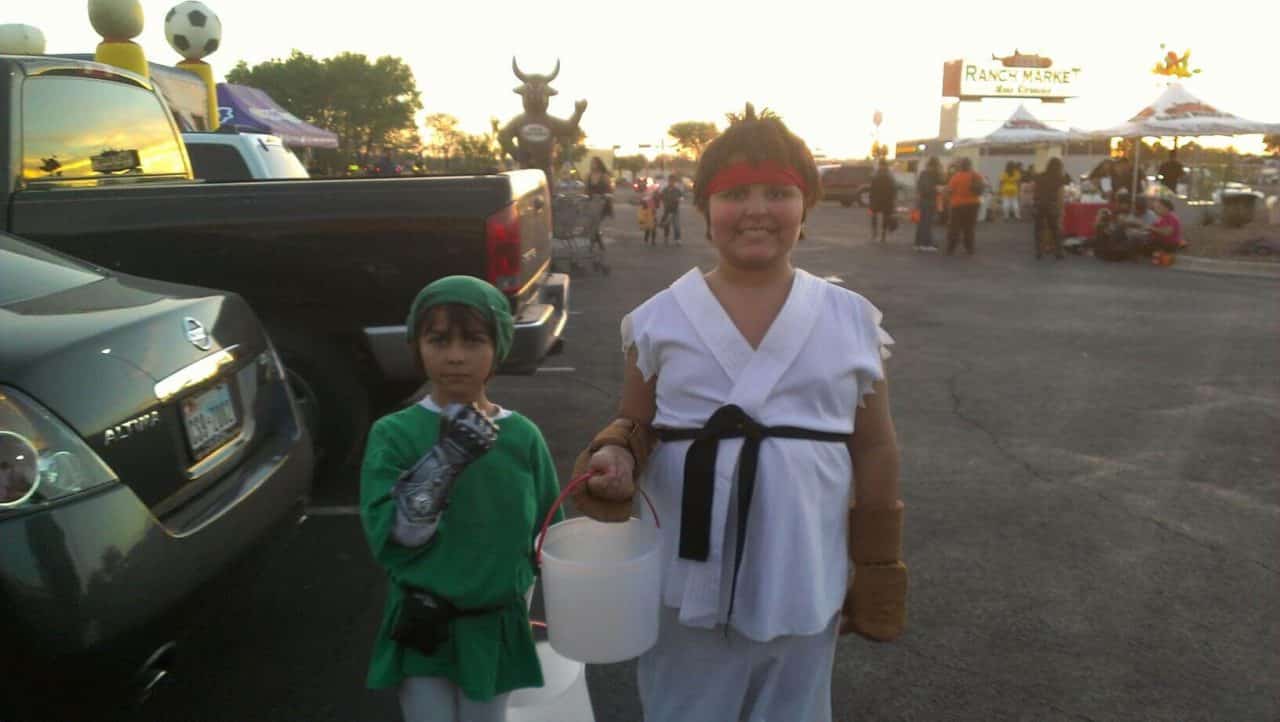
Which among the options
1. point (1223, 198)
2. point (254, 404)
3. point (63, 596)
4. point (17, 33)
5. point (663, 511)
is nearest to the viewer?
point (663, 511)

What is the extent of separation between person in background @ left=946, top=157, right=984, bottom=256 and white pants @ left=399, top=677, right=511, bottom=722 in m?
17.7

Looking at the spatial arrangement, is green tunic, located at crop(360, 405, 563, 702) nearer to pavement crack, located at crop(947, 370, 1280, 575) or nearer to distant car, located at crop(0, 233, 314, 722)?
distant car, located at crop(0, 233, 314, 722)

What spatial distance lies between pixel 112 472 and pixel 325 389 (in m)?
2.52

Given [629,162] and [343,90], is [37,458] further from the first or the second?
[629,162]

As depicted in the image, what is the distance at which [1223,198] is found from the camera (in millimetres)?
23359

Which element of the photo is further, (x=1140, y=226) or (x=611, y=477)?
(x=1140, y=226)

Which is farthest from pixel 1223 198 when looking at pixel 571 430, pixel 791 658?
pixel 791 658

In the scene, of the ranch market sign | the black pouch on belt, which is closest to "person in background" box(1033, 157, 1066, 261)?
the black pouch on belt

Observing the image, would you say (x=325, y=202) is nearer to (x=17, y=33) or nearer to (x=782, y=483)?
(x=782, y=483)

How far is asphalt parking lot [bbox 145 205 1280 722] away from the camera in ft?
10.4

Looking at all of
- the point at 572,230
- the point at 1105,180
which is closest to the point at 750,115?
the point at 572,230

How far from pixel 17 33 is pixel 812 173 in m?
13.1

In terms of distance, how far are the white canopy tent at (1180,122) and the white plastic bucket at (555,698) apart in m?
20.6

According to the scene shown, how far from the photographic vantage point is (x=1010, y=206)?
1156 inches
